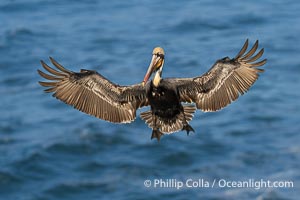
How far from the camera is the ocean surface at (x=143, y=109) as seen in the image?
147ft

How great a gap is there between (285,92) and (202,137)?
6.02m

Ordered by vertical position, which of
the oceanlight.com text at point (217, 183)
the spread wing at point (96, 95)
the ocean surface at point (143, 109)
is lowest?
the spread wing at point (96, 95)

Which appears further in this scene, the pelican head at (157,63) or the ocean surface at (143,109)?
the ocean surface at (143,109)

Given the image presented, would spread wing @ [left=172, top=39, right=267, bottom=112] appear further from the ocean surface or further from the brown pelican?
the ocean surface

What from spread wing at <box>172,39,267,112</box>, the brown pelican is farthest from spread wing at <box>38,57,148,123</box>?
spread wing at <box>172,39,267,112</box>

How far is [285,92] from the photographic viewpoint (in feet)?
164

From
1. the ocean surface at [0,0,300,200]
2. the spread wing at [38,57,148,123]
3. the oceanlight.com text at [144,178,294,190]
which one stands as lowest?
the spread wing at [38,57,148,123]

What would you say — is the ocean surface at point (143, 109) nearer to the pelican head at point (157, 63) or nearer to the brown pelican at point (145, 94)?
the brown pelican at point (145, 94)

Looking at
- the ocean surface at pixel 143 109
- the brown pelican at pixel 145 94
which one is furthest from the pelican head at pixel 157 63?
the ocean surface at pixel 143 109

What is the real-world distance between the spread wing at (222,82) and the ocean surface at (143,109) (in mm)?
23524

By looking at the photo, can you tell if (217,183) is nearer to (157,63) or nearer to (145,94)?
(145,94)

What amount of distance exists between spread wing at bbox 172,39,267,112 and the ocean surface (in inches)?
926

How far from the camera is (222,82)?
19000 mm

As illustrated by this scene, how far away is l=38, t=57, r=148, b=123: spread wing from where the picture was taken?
1875 cm
